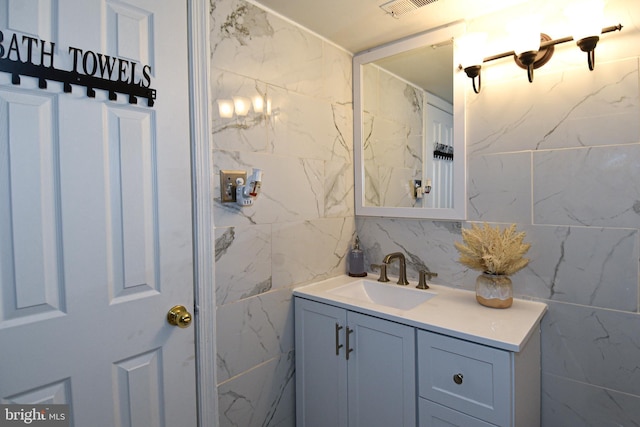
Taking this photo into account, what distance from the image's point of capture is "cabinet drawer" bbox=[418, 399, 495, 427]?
3.95 feet

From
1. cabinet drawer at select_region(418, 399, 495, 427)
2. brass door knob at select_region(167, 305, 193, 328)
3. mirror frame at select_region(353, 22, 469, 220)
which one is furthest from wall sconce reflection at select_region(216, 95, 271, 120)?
cabinet drawer at select_region(418, 399, 495, 427)

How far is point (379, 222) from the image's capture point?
2045mm

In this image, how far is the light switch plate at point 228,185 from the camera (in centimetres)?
143

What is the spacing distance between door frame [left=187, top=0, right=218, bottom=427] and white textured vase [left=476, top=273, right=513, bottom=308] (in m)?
1.13

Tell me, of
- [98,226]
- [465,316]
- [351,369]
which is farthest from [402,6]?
[351,369]

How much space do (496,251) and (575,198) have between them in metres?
0.39

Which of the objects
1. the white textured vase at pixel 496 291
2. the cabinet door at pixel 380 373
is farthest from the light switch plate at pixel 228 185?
the white textured vase at pixel 496 291

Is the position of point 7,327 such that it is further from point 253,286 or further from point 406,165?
point 406,165

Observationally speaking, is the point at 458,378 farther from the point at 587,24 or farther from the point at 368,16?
the point at 368,16

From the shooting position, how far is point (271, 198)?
164 cm

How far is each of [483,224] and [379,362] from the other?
78 cm

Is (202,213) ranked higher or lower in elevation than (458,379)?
higher

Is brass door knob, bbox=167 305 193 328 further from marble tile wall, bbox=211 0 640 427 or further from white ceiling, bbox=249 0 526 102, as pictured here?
white ceiling, bbox=249 0 526 102

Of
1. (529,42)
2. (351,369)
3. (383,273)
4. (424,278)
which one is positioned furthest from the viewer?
(383,273)
